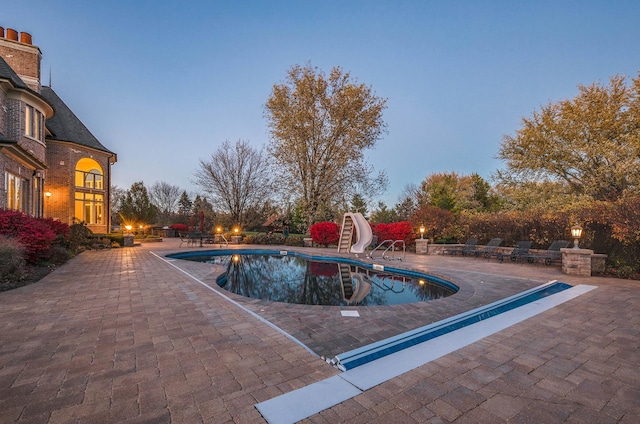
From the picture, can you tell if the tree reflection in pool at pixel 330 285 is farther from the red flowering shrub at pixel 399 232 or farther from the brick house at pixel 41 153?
the brick house at pixel 41 153

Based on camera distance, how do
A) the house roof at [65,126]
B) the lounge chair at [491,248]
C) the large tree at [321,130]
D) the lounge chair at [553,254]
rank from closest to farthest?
the lounge chair at [553,254]
the lounge chair at [491,248]
the house roof at [65,126]
the large tree at [321,130]

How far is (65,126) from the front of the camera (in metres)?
17.6

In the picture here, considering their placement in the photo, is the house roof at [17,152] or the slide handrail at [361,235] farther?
the slide handrail at [361,235]

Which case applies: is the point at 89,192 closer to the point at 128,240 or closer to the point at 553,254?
the point at 128,240

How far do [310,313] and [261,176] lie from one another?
69.0 feet

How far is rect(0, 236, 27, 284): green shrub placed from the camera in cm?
608

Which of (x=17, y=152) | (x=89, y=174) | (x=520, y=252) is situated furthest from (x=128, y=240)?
(x=520, y=252)

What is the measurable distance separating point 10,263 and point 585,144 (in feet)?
75.1

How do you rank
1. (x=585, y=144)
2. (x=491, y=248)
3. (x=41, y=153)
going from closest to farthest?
(x=491, y=248)
(x=41, y=153)
(x=585, y=144)

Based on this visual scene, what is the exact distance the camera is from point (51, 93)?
736 inches

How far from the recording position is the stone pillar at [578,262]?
773 cm

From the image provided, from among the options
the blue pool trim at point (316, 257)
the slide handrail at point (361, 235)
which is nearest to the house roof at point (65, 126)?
the blue pool trim at point (316, 257)

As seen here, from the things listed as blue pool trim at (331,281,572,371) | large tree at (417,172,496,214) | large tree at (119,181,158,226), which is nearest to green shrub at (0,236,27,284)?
blue pool trim at (331,281,572,371)

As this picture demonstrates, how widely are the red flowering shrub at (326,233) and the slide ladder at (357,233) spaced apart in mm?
1929
